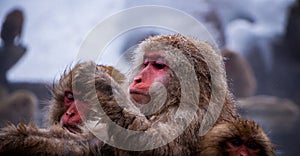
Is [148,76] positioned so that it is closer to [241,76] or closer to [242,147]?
[242,147]

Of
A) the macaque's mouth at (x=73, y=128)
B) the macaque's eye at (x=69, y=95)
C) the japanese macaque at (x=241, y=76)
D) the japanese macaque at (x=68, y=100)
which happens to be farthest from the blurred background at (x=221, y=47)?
the macaque's mouth at (x=73, y=128)

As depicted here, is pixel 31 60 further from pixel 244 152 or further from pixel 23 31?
pixel 244 152

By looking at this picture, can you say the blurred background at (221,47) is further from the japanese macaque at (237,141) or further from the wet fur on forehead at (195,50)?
the japanese macaque at (237,141)

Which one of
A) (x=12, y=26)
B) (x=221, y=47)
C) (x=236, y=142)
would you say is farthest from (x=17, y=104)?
(x=236, y=142)

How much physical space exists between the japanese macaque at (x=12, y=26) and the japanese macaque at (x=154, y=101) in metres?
2.35

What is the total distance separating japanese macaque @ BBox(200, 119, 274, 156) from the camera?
3123 millimetres

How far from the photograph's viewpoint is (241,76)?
637cm

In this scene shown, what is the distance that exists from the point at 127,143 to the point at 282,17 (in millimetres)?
4323

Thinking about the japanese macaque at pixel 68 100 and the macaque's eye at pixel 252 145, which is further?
the japanese macaque at pixel 68 100

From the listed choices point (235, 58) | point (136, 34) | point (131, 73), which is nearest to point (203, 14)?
point (235, 58)

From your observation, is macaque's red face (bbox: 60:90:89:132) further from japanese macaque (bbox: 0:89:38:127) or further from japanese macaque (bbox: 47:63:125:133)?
japanese macaque (bbox: 0:89:38:127)

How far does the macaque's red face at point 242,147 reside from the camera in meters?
3.12

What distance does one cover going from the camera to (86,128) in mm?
3164

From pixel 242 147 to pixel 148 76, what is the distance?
2.02ft
